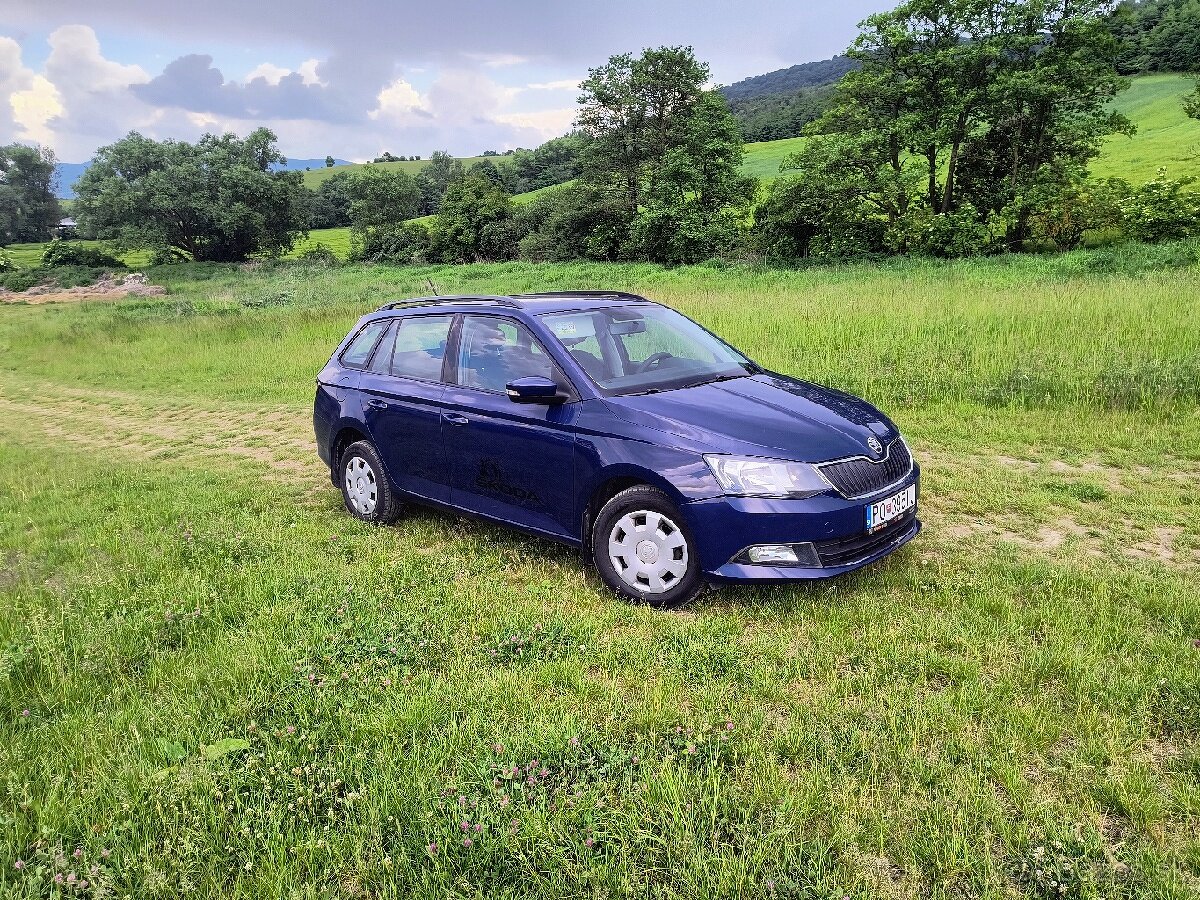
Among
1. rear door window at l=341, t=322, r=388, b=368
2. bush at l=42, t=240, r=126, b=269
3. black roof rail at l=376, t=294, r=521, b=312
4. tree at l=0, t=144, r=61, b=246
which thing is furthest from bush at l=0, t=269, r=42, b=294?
black roof rail at l=376, t=294, r=521, b=312

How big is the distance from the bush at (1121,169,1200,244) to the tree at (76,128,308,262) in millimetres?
59199

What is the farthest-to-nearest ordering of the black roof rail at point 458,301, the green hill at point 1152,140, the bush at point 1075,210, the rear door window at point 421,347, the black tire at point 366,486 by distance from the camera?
the green hill at point 1152,140, the bush at point 1075,210, the black tire at point 366,486, the rear door window at point 421,347, the black roof rail at point 458,301

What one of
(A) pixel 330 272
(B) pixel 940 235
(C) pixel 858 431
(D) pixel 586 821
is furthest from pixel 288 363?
(A) pixel 330 272

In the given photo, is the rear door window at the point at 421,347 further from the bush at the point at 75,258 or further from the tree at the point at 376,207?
the tree at the point at 376,207

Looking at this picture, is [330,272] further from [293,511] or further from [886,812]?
[886,812]

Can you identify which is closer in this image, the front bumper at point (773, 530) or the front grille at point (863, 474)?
the front bumper at point (773, 530)

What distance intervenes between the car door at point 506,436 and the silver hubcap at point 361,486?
1.09 metres

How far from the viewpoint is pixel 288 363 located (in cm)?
1630

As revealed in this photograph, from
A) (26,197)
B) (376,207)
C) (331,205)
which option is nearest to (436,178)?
(331,205)

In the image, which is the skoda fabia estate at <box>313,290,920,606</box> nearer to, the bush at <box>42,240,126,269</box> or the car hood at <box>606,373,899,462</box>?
the car hood at <box>606,373,899,462</box>

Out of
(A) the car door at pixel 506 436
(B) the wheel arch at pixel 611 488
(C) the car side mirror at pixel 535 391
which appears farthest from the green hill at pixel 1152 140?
(B) the wheel arch at pixel 611 488

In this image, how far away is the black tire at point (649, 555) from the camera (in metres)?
4.22

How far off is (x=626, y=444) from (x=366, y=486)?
2.84 metres

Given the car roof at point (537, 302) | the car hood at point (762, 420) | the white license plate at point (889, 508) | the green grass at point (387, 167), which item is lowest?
the white license plate at point (889, 508)
